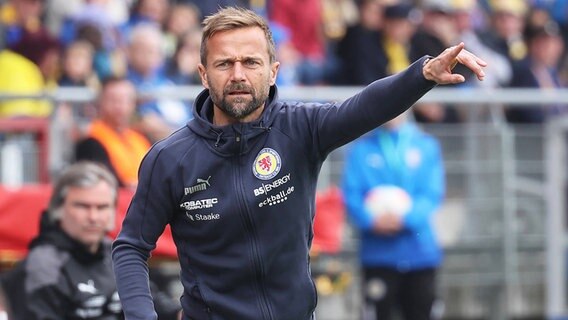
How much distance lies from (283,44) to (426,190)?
2.94 meters

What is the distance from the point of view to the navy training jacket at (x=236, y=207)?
571 centimetres

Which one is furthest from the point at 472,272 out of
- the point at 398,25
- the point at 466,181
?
the point at 398,25

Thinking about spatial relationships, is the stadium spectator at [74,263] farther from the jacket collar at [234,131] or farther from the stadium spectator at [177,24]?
the stadium spectator at [177,24]

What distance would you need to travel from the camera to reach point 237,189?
18.7ft

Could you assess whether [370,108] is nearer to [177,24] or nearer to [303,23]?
[177,24]

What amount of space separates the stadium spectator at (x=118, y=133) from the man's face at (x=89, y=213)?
169cm

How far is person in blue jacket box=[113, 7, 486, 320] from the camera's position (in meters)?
5.64

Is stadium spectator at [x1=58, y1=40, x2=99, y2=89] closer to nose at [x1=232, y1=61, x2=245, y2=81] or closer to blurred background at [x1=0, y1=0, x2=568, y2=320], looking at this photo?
blurred background at [x1=0, y1=0, x2=568, y2=320]

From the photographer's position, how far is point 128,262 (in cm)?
572

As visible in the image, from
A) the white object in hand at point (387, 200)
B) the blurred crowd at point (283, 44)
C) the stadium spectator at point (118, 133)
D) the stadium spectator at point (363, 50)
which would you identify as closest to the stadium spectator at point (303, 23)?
the blurred crowd at point (283, 44)

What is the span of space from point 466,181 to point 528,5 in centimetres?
468

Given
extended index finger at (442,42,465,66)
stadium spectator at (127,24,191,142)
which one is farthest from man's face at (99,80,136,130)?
extended index finger at (442,42,465,66)

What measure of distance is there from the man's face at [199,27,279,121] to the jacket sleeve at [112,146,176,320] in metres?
0.39

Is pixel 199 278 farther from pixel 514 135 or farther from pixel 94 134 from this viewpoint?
pixel 514 135
